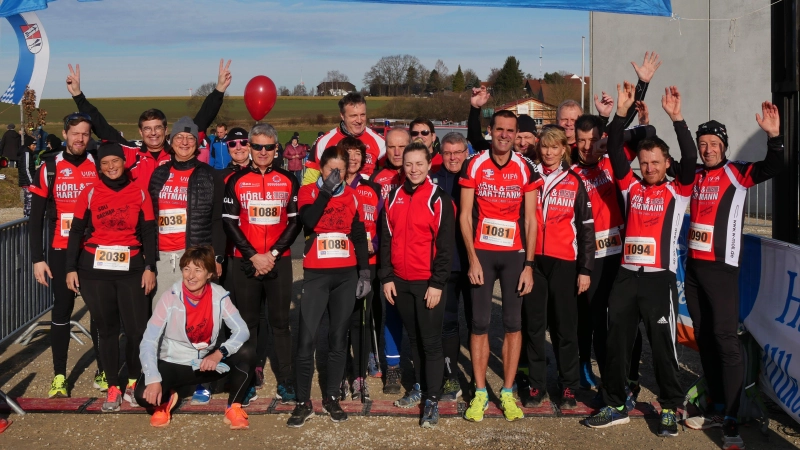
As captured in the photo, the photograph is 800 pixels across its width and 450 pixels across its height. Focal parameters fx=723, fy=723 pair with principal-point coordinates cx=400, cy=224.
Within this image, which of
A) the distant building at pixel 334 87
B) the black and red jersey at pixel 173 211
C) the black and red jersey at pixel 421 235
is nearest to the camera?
the black and red jersey at pixel 421 235

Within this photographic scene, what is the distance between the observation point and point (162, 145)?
5988 millimetres

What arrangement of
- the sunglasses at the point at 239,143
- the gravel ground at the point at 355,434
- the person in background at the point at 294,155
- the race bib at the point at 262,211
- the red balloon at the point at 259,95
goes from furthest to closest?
the person in background at the point at 294,155 < the red balloon at the point at 259,95 < the sunglasses at the point at 239,143 < the race bib at the point at 262,211 < the gravel ground at the point at 355,434

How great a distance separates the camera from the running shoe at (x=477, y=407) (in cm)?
510

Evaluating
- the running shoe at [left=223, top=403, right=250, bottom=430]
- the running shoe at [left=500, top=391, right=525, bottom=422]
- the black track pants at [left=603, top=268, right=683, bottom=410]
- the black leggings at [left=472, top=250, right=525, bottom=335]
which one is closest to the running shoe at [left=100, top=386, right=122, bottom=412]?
the running shoe at [left=223, top=403, right=250, bottom=430]

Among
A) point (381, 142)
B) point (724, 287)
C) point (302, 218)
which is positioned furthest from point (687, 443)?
point (381, 142)

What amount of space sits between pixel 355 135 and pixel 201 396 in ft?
8.01

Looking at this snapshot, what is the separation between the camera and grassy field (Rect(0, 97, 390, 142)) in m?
47.2

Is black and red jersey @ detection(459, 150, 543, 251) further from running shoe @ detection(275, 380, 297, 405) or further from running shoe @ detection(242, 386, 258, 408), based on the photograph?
running shoe @ detection(242, 386, 258, 408)

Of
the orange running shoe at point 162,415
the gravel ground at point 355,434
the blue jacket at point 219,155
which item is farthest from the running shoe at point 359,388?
the blue jacket at point 219,155

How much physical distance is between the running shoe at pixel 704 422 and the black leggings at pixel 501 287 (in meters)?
1.34

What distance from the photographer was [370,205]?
5.69 meters

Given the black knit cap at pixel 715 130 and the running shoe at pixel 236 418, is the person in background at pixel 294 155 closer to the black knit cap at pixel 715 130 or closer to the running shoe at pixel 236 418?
the running shoe at pixel 236 418

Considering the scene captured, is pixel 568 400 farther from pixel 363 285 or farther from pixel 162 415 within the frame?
pixel 162 415

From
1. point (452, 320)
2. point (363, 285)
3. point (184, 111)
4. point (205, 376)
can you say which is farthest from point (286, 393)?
point (184, 111)
